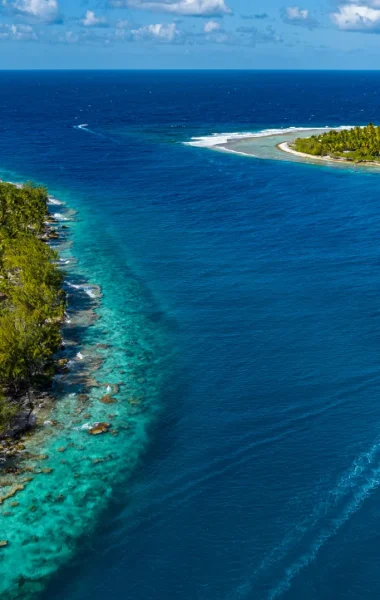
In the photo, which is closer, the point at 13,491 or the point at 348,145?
the point at 13,491

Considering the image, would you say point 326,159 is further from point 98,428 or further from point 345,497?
point 345,497

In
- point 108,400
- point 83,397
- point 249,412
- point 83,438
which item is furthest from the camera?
point 83,397

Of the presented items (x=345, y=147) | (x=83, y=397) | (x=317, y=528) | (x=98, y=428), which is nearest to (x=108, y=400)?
(x=83, y=397)

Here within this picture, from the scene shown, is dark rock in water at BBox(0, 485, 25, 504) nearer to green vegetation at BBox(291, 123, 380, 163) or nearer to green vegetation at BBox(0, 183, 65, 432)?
green vegetation at BBox(0, 183, 65, 432)

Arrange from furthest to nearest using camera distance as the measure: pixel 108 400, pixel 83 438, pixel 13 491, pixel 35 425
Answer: pixel 108 400 → pixel 35 425 → pixel 83 438 → pixel 13 491

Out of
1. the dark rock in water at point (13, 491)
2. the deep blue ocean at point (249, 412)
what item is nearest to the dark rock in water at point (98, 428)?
the deep blue ocean at point (249, 412)
